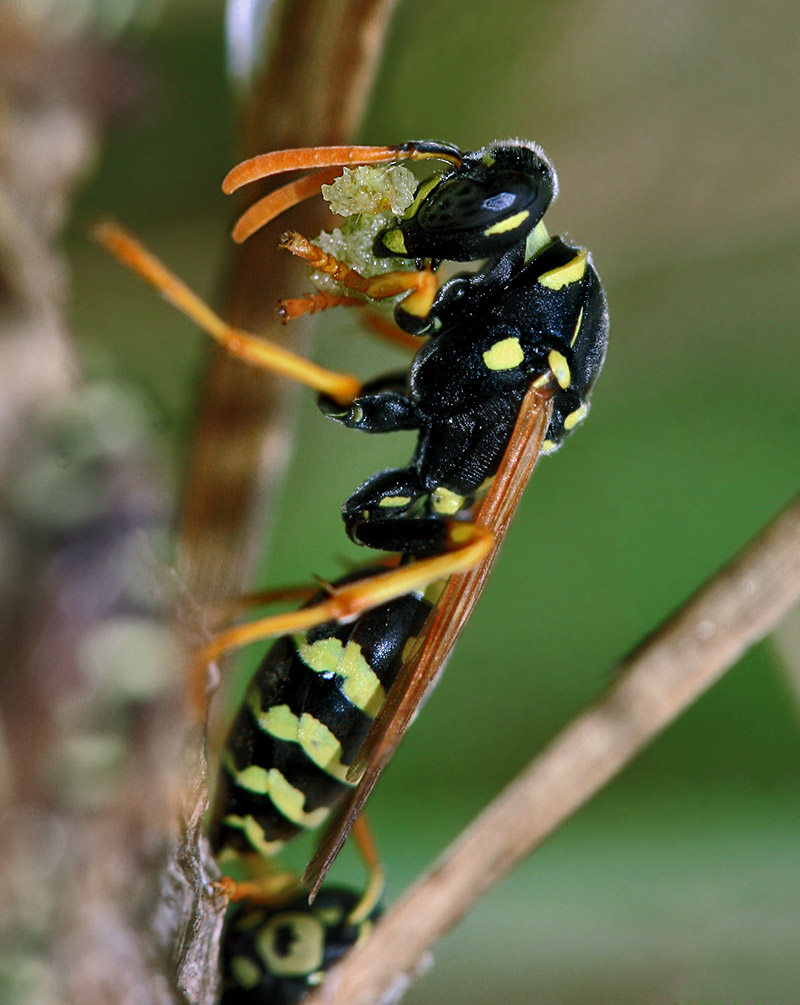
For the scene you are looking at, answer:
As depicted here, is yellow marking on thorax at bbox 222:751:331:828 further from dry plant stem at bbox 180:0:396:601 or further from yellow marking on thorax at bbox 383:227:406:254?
yellow marking on thorax at bbox 383:227:406:254

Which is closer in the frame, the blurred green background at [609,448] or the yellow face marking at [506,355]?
the yellow face marking at [506,355]

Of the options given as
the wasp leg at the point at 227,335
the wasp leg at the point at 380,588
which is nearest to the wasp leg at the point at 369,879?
the wasp leg at the point at 380,588

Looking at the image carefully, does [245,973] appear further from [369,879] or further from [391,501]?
[391,501]

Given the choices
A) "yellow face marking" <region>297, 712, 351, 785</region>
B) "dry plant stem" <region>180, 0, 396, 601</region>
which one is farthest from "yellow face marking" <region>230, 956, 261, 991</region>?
"dry plant stem" <region>180, 0, 396, 601</region>

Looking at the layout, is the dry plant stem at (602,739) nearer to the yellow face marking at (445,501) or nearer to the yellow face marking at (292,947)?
the yellow face marking at (292,947)

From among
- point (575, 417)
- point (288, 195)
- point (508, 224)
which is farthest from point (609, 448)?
point (288, 195)

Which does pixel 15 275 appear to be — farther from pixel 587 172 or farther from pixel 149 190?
pixel 587 172
